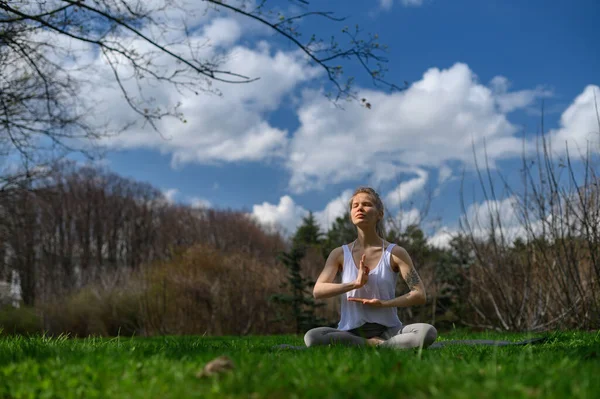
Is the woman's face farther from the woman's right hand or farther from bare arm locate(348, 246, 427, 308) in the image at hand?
the woman's right hand

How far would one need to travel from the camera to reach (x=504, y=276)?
10367 mm

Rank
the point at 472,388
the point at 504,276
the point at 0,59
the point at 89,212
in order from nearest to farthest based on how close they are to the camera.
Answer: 1. the point at 472,388
2. the point at 0,59
3. the point at 504,276
4. the point at 89,212

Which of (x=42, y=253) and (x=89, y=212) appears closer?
(x=42, y=253)

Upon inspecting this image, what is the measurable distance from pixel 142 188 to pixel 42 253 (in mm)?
8218

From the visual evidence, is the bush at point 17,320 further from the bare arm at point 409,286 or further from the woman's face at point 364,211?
the bare arm at point 409,286

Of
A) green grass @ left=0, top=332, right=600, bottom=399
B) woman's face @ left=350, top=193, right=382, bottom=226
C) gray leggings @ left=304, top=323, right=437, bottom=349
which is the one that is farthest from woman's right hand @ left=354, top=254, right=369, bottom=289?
green grass @ left=0, top=332, right=600, bottom=399

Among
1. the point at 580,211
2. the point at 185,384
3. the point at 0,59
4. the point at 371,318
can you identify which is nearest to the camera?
the point at 185,384

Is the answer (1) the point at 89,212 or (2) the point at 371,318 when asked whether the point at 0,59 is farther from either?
(1) the point at 89,212

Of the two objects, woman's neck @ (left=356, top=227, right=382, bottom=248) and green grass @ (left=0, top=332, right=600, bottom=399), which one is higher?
woman's neck @ (left=356, top=227, right=382, bottom=248)

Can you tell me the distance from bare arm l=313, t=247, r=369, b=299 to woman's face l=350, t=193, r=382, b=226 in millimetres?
369

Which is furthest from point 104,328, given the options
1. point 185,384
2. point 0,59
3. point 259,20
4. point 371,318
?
point 185,384

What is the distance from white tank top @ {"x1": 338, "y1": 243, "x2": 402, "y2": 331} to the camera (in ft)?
16.2

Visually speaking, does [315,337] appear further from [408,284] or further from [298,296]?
[298,296]

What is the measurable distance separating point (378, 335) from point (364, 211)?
3.56ft
